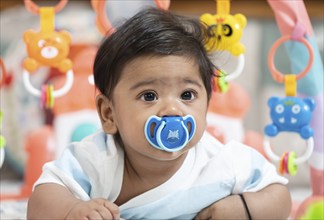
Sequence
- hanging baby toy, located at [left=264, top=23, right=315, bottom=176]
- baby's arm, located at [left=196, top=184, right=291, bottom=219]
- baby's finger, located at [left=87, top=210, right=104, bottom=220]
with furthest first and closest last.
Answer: hanging baby toy, located at [left=264, top=23, right=315, bottom=176] → baby's arm, located at [left=196, top=184, right=291, bottom=219] → baby's finger, located at [left=87, top=210, right=104, bottom=220]

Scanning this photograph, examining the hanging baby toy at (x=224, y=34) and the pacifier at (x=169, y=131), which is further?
the hanging baby toy at (x=224, y=34)

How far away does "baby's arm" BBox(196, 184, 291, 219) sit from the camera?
2.83 ft

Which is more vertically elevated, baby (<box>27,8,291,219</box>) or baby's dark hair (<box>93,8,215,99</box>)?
baby's dark hair (<box>93,8,215,99</box>)

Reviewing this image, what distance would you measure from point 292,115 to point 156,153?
0.84 ft

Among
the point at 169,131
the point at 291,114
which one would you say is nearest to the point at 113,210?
the point at 169,131

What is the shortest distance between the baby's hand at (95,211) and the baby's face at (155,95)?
0.31ft

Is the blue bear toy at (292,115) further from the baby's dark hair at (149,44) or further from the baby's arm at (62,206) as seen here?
the baby's arm at (62,206)

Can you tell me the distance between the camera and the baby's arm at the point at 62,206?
2.52ft

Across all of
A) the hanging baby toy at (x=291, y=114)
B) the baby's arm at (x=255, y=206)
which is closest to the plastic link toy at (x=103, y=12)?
the hanging baby toy at (x=291, y=114)

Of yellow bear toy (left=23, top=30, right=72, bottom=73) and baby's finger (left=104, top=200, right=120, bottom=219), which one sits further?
yellow bear toy (left=23, top=30, right=72, bottom=73)

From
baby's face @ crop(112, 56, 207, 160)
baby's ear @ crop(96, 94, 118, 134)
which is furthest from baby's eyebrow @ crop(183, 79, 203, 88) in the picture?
baby's ear @ crop(96, 94, 118, 134)

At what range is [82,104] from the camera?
1434mm

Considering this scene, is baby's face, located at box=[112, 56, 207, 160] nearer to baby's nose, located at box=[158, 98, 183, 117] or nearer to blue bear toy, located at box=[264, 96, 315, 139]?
baby's nose, located at box=[158, 98, 183, 117]

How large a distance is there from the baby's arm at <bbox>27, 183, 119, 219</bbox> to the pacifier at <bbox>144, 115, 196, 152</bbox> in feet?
0.30
